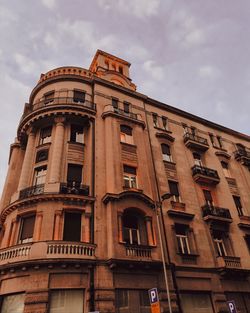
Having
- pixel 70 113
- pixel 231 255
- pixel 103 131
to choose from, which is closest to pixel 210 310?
pixel 231 255

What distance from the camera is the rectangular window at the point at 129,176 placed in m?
21.0

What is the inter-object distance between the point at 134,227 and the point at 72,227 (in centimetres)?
450

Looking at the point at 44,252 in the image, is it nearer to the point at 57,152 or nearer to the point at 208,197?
the point at 57,152

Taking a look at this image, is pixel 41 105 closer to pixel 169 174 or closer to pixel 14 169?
pixel 14 169

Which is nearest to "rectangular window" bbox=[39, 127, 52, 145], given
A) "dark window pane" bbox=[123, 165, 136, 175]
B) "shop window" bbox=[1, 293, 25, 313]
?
"dark window pane" bbox=[123, 165, 136, 175]

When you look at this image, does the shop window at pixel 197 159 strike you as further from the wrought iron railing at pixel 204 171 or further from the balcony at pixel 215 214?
the balcony at pixel 215 214

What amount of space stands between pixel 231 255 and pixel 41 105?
70.3 ft

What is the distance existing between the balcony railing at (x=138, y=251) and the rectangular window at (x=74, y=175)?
5.99 m

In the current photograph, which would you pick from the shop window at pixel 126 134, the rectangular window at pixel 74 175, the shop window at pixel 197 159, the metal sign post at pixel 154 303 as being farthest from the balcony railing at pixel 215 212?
the rectangular window at pixel 74 175

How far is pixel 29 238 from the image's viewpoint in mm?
17188

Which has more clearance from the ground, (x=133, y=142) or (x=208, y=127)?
(x=208, y=127)

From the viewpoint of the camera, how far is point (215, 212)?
22.7 meters

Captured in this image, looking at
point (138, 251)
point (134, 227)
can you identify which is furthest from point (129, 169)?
point (138, 251)

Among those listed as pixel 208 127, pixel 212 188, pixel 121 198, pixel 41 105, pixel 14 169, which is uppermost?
pixel 208 127
